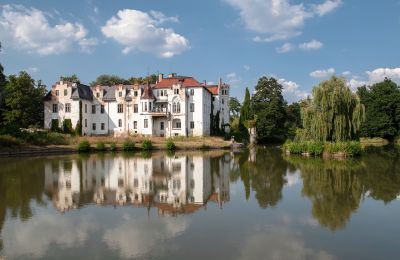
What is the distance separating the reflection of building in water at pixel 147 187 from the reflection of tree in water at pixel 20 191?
2.14 ft

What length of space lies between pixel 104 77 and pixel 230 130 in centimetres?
3513

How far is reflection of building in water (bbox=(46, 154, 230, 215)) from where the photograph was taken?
13.6m

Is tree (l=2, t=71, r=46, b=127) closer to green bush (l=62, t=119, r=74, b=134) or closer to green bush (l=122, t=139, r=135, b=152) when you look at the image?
green bush (l=62, t=119, r=74, b=134)

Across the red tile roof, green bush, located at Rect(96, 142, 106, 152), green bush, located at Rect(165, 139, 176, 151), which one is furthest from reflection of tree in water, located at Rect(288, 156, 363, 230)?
the red tile roof

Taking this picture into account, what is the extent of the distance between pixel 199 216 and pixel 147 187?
18.6 feet

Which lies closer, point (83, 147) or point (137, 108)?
point (83, 147)

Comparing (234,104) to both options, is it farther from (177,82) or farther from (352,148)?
(352,148)

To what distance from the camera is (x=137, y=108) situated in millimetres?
54438

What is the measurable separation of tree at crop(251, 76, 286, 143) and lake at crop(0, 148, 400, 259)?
42.4m

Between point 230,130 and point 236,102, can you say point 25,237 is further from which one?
point 236,102

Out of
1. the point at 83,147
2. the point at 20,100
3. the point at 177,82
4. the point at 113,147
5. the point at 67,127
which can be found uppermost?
the point at 177,82

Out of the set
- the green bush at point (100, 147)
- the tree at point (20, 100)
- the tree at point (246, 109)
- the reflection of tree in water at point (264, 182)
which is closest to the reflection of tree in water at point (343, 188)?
the reflection of tree in water at point (264, 182)

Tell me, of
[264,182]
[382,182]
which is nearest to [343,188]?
[382,182]

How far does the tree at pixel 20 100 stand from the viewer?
49.6 metres
